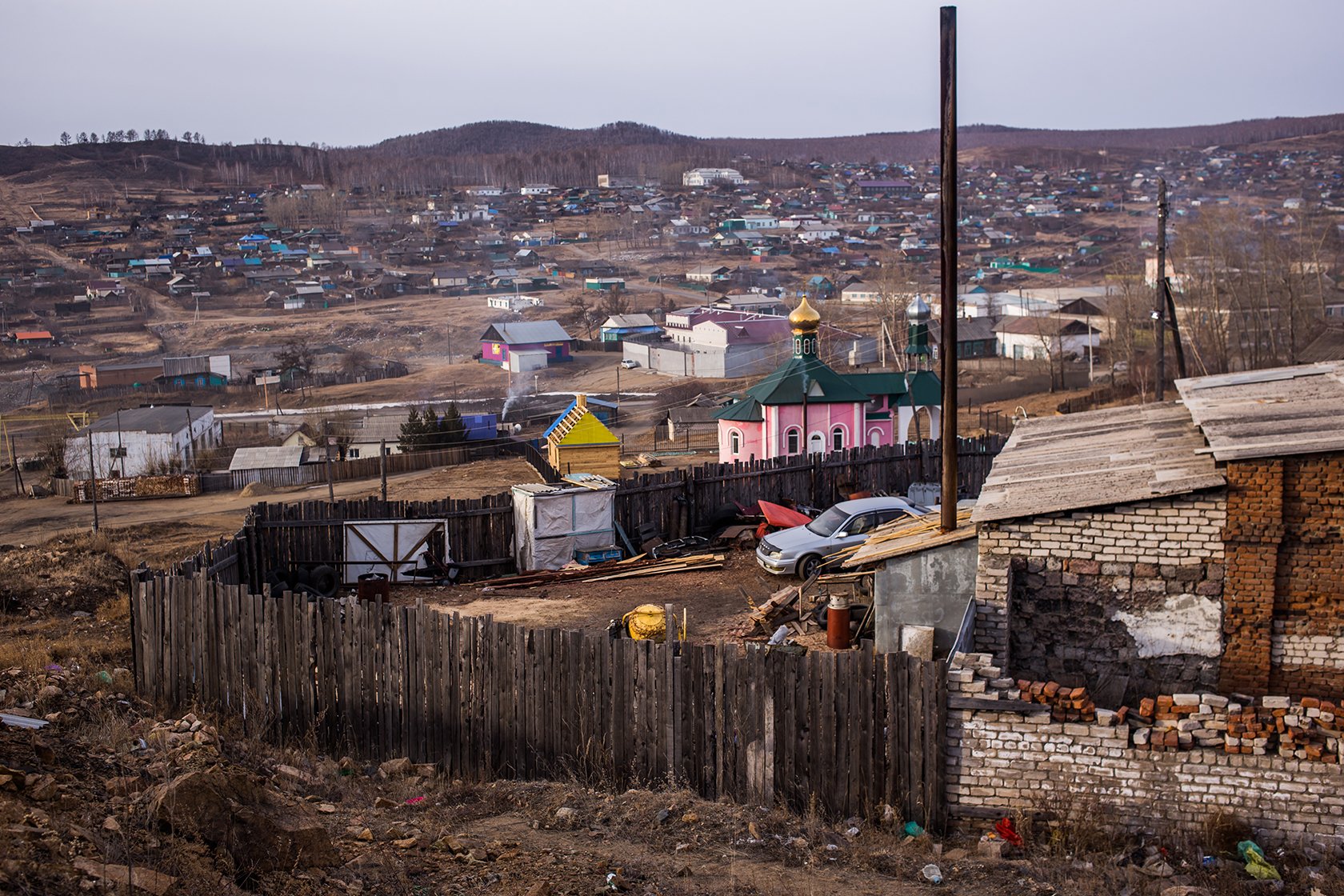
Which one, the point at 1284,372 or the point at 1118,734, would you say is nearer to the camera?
the point at 1118,734

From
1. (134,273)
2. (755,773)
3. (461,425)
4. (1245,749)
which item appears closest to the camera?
(1245,749)

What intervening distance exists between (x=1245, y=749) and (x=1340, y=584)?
9.33 ft

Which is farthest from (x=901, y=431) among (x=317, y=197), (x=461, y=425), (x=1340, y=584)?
(x=317, y=197)

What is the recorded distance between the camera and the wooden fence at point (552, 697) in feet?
31.0

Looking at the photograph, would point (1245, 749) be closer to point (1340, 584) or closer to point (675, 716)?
point (1340, 584)

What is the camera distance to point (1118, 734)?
9.15 meters

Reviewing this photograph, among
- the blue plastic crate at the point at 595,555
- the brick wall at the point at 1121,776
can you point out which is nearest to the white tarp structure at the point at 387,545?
the blue plastic crate at the point at 595,555

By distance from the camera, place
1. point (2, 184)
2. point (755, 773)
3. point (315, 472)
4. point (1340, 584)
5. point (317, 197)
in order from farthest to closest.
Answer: point (317, 197) < point (2, 184) < point (315, 472) < point (1340, 584) < point (755, 773)

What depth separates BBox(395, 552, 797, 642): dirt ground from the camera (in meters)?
17.6

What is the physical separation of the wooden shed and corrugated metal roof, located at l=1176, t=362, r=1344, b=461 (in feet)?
55.3

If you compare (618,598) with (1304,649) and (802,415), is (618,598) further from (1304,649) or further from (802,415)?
(802,415)

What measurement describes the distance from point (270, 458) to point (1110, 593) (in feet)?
131

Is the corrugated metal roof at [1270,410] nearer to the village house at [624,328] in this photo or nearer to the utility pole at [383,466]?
the utility pole at [383,466]

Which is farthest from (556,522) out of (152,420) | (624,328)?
(624,328)
